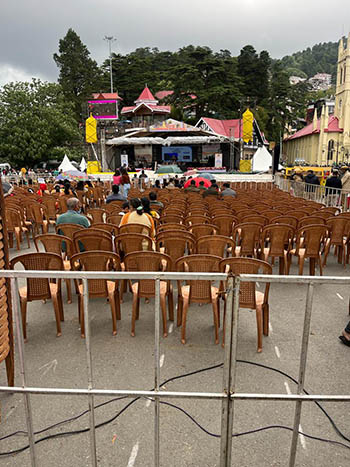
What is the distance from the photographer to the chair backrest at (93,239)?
192 inches

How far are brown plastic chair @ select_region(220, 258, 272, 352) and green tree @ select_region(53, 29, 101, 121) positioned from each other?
60748 mm

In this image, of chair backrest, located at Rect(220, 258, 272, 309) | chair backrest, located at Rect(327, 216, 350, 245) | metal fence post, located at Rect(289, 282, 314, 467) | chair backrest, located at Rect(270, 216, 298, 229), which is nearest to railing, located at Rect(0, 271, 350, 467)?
metal fence post, located at Rect(289, 282, 314, 467)

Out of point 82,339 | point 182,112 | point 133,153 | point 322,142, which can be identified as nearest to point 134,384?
point 82,339

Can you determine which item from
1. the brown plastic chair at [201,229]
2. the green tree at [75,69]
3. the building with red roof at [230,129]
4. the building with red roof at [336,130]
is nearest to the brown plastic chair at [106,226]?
the brown plastic chair at [201,229]

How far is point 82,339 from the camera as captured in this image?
3922 millimetres

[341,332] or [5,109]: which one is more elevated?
[5,109]

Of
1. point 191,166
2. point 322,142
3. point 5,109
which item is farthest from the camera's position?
point 322,142

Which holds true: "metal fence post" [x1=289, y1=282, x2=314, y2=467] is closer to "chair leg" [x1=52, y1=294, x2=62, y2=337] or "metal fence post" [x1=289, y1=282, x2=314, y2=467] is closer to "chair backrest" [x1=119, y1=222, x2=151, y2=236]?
"chair leg" [x1=52, y1=294, x2=62, y2=337]

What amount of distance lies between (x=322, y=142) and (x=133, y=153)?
1383 inches

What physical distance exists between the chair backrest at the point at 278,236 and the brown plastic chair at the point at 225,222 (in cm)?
96

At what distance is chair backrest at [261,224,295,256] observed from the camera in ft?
18.8

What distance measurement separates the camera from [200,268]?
152 inches

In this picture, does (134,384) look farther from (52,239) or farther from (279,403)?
(52,239)

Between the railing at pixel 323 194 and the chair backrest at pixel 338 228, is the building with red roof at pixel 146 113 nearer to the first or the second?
the railing at pixel 323 194
